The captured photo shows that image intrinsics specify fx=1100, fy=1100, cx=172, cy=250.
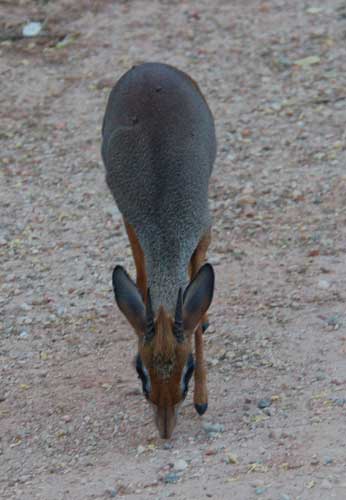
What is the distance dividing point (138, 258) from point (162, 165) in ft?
2.78

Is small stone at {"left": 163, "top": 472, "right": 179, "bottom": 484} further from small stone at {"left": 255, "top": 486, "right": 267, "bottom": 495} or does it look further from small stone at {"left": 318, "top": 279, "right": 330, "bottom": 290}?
small stone at {"left": 318, "top": 279, "right": 330, "bottom": 290}

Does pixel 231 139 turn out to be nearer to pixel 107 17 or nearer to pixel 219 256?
pixel 219 256

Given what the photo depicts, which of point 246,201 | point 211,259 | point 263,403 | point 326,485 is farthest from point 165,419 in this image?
point 246,201

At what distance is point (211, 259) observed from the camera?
311 inches

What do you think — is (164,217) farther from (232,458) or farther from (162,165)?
(232,458)

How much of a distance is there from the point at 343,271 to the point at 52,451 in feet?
8.25

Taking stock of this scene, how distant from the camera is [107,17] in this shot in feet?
38.5

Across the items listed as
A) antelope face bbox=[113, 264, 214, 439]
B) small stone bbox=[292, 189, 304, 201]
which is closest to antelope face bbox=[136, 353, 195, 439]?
antelope face bbox=[113, 264, 214, 439]

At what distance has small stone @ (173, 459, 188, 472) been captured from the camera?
227 inches

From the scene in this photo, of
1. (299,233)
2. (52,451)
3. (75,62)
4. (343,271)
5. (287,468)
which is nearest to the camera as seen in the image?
(287,468)

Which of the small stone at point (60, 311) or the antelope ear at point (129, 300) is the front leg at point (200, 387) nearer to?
the antelope ear at point (129, 300)

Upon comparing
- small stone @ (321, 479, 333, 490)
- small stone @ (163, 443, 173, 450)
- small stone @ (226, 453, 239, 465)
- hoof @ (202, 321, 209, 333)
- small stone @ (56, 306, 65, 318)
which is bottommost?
small stone @ (56, 306, 65, 318)

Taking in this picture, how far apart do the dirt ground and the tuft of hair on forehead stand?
56cm

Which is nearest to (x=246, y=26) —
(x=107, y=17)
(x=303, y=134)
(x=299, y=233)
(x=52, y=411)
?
(x=107, y=17)
